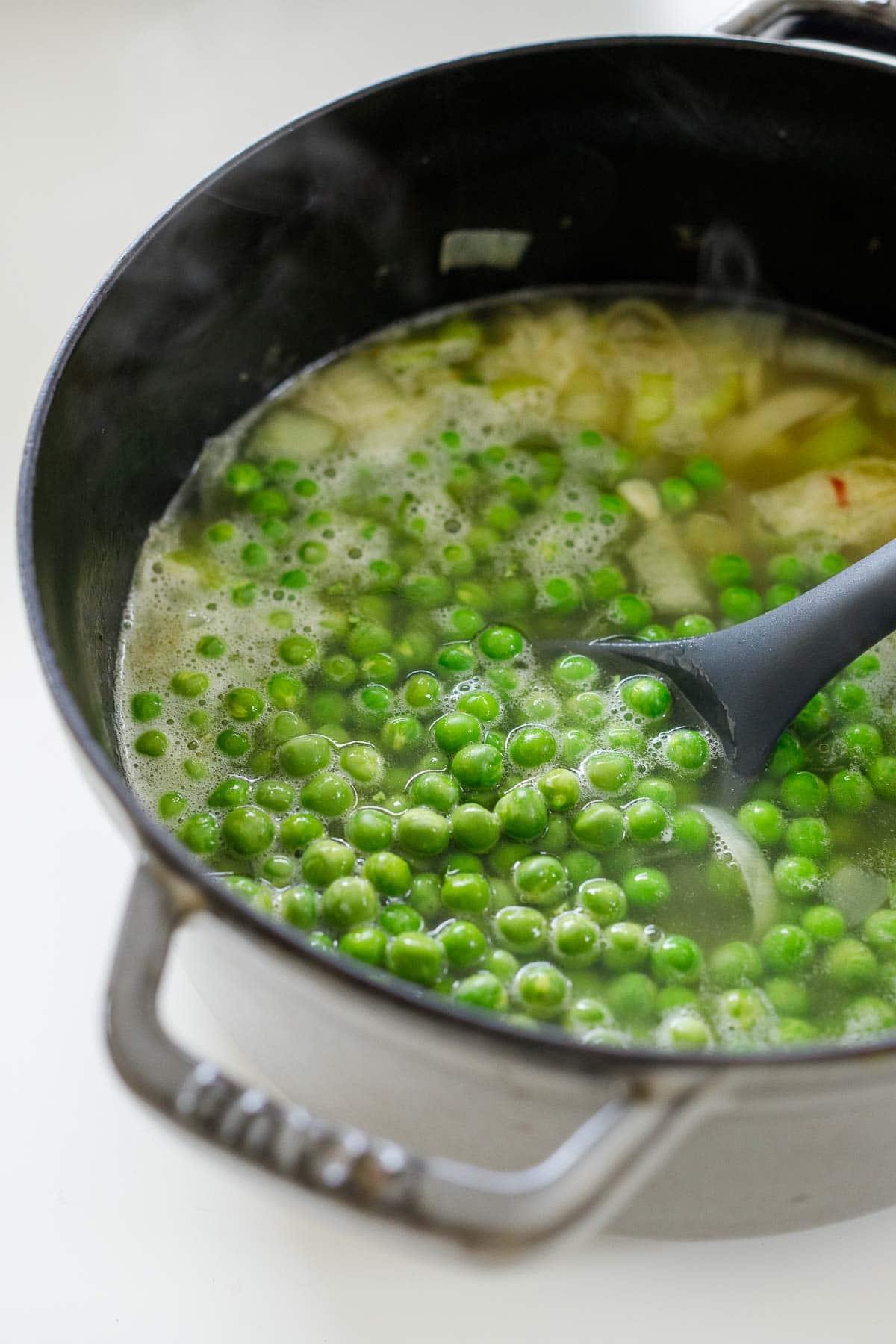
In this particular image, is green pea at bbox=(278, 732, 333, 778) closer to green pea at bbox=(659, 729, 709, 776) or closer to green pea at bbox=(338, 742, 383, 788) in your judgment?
green pea at bbox=(338, 742, 383, 788)

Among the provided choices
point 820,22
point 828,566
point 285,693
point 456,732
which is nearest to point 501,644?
point 456,732

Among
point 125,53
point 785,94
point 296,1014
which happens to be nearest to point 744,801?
point 296,1014

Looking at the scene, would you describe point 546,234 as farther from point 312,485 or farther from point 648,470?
point 312,485

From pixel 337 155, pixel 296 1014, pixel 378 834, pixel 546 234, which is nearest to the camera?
pixel 296 1014

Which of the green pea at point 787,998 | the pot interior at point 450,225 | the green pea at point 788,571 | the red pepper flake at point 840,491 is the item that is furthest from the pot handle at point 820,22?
the green pea at point 787,998

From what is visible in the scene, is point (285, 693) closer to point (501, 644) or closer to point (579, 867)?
point (501, 644)

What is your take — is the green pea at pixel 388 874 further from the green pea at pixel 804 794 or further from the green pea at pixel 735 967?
the green pea at pixel 804 794

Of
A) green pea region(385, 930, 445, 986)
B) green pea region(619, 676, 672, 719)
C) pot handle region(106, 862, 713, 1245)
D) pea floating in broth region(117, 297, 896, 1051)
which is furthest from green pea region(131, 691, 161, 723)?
pot handle region(106, 862, 713, 1245)
